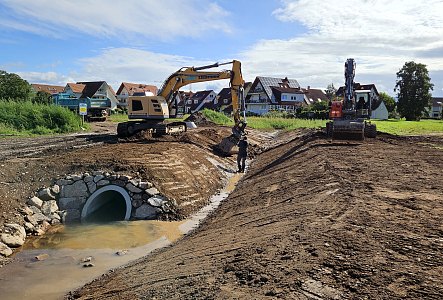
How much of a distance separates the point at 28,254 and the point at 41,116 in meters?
23.4

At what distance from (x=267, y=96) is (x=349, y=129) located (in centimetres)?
5810

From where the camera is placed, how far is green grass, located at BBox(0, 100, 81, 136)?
30.6 m

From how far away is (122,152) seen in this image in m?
17.5

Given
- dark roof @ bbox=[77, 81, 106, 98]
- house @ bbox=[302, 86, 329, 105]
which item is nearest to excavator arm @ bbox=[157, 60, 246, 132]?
dark roof @ bbox=[77, 81, 106, 98]

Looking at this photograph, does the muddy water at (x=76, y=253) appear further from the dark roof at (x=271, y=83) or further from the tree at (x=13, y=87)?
the dark roof at (x=271, y=83)

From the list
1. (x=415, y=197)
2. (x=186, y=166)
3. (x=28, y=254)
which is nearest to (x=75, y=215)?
(x=28, y=254)

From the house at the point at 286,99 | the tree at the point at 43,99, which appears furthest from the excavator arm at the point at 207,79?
the house at the point at 286,99

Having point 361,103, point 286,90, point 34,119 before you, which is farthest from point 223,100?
point 361,103

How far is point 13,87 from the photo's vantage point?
55344mm

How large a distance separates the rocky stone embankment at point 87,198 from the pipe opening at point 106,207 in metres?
0.10

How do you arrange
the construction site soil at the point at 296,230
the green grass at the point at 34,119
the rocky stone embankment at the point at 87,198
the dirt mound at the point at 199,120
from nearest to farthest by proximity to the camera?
the construction site soil at the point at 296,230, the rocky stone embankment at the point at 87,198, the green grass at the point at 34,119, the dirt mound at the point at 199,120

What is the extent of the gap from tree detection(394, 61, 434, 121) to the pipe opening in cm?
6821

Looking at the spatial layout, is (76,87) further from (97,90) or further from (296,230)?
(296,230)

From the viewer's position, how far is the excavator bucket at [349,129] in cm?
2246
